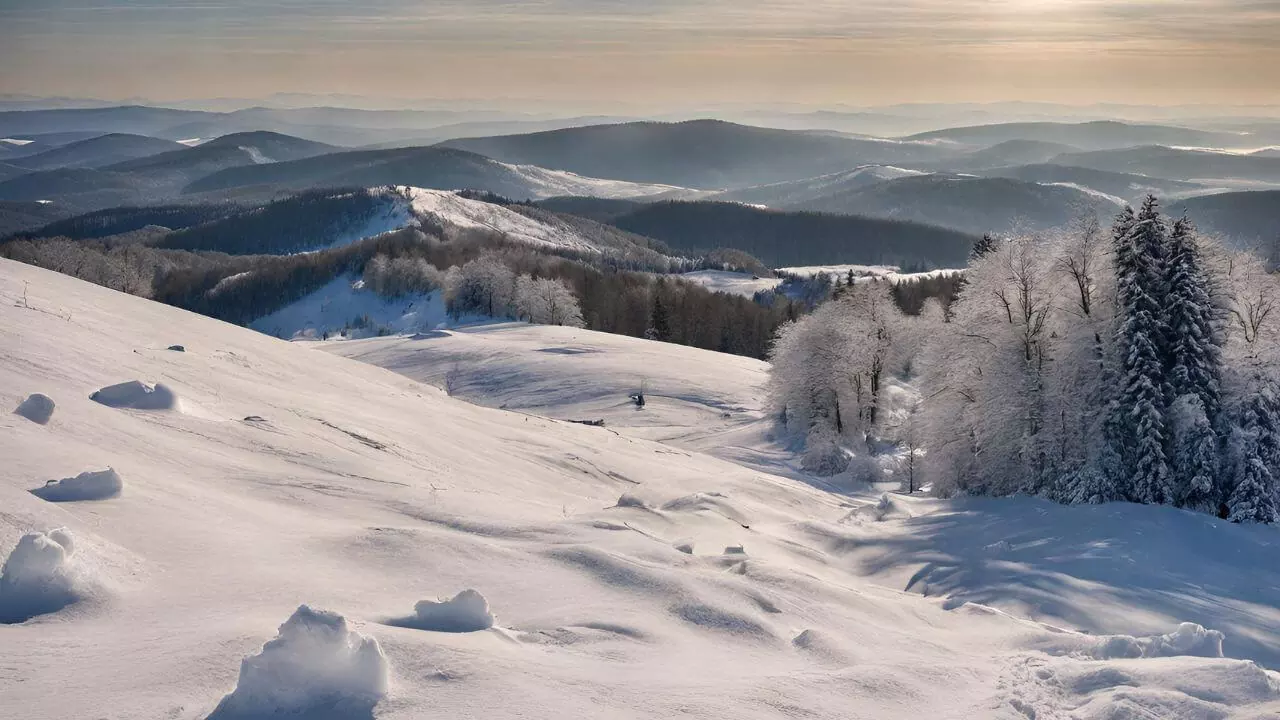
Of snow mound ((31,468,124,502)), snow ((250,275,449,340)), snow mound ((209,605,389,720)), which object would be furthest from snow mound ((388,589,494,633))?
snow ((250,275,449,340))

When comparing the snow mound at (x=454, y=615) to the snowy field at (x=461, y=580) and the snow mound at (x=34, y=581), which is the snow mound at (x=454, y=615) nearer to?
the snowy field at (x=461, y=580)

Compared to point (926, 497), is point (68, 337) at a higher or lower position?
higher

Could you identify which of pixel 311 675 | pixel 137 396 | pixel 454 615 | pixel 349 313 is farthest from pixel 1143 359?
pixel 349 313

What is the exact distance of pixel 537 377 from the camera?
79.6 metres

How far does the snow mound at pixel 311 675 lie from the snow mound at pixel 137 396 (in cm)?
1145

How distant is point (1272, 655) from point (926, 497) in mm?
21225

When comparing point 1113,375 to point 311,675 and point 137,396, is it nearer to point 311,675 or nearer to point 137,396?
point 137,396

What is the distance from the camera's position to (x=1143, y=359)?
3397 centimetres

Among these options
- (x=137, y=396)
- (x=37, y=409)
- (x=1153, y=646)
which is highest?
(x=37, y=409)

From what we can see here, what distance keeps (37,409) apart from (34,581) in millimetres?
6251

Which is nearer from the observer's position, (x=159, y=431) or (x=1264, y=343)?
(x=159, y=431)

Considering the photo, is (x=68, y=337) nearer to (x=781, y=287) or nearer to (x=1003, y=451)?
(x=1003, y=451)

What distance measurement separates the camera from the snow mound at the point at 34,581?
30.3 feet

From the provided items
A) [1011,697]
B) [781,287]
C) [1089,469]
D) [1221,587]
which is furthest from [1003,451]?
[781,287]
